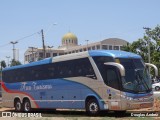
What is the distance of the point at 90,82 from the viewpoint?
18922mm

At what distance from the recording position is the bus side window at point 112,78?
17.4m

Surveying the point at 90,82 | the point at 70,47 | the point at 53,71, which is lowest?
the point at 90,82

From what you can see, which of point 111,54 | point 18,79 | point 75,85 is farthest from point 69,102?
point 18,79

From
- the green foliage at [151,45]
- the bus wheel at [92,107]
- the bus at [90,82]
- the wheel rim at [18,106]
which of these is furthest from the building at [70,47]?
the bus wheel at [92,107]

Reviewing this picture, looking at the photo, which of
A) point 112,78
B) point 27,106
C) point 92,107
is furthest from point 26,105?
point 112,78

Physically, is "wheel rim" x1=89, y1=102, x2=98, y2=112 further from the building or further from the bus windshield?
the building

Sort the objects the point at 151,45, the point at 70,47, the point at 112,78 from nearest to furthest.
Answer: the point at 112,78 < the point at 151,45 < the point at 70,47

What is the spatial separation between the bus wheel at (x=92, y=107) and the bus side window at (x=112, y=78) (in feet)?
4.43

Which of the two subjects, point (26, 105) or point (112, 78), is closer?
point (112, 78)

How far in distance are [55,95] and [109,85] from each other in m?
5.04

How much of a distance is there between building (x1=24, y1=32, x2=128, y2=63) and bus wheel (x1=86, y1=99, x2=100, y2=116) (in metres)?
106

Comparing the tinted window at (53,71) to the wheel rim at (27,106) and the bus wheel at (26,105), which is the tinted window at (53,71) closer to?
the bus wheel at (26,105)

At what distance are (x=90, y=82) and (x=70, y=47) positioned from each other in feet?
A: 423

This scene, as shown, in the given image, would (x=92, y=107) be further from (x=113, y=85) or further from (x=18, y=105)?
(x=18, y=105)
